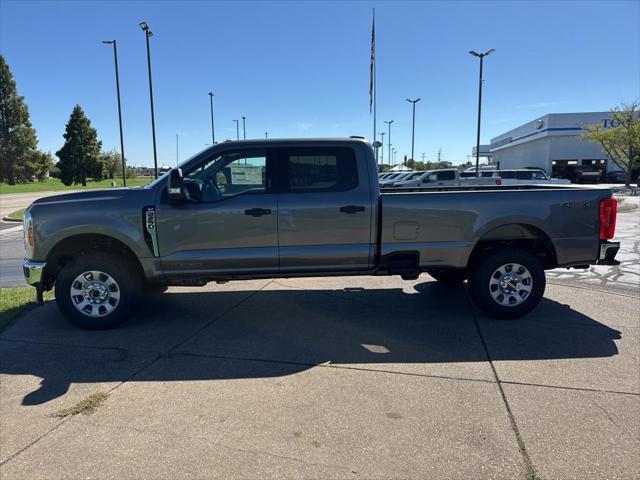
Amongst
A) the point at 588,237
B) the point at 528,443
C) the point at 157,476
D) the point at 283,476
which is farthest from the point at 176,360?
the point at 588,237

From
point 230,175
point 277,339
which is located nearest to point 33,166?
point 230,175

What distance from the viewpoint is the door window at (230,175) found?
5113mm

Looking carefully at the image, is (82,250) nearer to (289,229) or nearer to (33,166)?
(289,229)

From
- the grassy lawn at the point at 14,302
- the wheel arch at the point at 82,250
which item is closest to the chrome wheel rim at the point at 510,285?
the wheel arch at the point at 82,250

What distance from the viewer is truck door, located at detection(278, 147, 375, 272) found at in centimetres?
514

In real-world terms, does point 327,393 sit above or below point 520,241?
below

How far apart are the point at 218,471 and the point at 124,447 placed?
685mm

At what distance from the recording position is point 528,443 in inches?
117

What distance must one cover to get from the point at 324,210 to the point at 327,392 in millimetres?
2082

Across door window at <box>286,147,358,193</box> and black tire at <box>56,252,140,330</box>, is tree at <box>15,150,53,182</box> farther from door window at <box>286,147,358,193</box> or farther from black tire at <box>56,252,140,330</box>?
door window at <box>286,147,358,193</box>

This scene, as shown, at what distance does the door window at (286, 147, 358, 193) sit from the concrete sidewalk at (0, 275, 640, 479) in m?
1.53

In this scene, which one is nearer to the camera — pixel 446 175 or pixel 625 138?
pixel 446 175

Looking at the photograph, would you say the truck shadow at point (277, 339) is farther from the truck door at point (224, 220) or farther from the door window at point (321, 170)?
the door window at point (321, 170)

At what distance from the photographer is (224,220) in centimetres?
507
